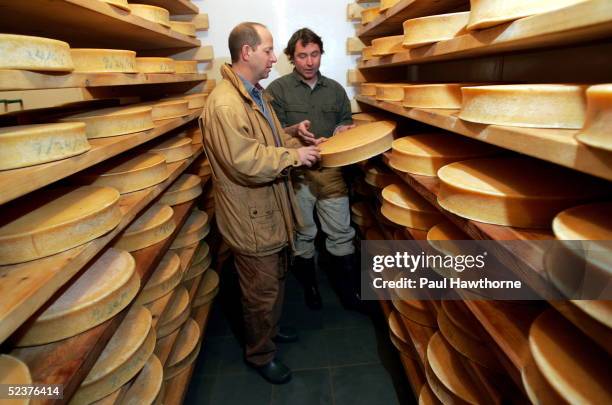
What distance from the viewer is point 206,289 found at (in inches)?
96.7

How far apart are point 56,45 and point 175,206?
1.22 meters

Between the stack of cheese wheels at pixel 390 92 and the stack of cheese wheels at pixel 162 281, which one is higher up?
the stack of cheese wheels at pixel 390 92

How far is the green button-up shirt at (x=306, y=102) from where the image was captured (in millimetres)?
2822

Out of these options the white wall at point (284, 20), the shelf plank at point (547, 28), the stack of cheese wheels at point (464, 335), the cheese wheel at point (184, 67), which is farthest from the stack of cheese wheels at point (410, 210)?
the white wall at point (284, 20)

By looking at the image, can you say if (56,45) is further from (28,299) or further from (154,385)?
(154,385)

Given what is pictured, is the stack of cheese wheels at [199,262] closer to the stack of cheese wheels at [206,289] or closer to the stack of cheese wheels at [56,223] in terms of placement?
the stack of cheese wheels at [206,289]

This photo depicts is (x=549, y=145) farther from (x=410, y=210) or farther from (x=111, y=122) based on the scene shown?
(x=111, y=122)

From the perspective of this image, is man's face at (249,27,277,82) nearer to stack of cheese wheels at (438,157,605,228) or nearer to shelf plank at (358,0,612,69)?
shelf plank at (358,0,612,69)

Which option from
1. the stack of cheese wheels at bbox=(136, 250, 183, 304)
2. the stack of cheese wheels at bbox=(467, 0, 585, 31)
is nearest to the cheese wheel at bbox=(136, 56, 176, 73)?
the stack of cheese wheels at bbox=(136, 250, 183, 304)

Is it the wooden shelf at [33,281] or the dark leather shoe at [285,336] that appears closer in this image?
the wooden shelf at [33,281]

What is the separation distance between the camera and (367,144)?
173 cm

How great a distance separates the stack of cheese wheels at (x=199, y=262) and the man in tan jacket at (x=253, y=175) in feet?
1.38

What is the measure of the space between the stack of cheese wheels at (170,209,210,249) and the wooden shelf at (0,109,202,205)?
0.76 m

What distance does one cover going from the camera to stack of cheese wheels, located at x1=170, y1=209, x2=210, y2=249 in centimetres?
211
